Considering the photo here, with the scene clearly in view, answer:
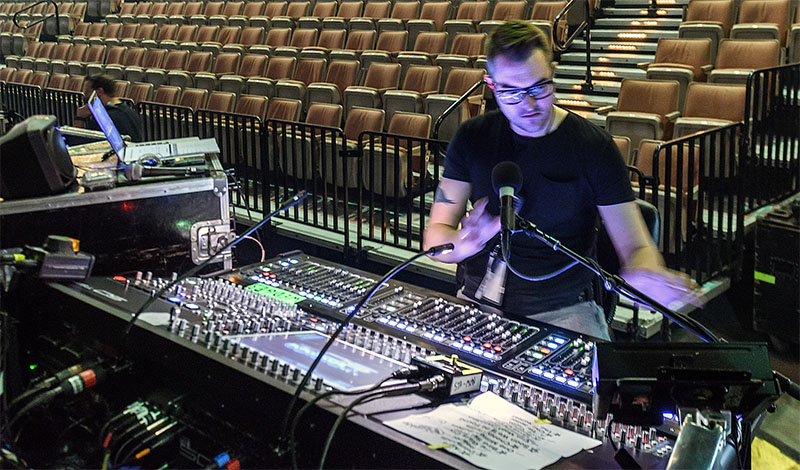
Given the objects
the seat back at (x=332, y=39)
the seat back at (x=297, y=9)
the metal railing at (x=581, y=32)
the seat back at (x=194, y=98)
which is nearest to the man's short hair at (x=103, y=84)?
the seat back at (x=194, y=98)

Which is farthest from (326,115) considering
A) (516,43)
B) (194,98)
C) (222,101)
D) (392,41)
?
(516,43)

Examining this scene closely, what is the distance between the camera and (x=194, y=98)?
27.3 ft

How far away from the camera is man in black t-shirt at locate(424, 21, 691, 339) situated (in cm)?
204

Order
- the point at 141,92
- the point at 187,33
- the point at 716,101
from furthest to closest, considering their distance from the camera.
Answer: the point at 187,33, the point at 141,92, the point at 716,101

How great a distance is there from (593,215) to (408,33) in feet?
23.8

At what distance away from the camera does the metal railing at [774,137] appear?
503 centimetres

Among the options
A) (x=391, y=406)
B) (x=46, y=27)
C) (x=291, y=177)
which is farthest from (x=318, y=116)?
(x=46, y=27)

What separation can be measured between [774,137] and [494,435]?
4910mm

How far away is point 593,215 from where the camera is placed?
224cm

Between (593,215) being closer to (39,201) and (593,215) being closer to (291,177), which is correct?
(39,201)

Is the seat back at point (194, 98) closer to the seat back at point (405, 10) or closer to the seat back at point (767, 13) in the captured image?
the seat back at point (405, 10)

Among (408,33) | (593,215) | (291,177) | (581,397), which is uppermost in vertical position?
(408,33)

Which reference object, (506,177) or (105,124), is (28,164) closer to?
(105,124)

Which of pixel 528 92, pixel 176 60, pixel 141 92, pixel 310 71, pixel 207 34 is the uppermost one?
pixel 207 34
